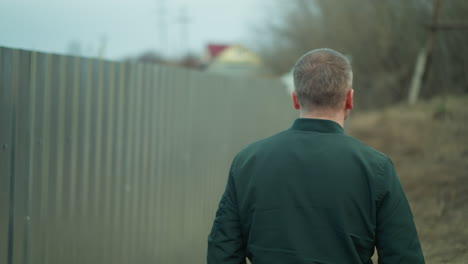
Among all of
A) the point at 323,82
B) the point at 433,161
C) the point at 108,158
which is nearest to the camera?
the point at 323,82

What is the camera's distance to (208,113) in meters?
5.43

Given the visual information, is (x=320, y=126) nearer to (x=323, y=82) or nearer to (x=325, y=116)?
(x=325, y=116)

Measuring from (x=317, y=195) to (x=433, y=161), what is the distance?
7.05 meters

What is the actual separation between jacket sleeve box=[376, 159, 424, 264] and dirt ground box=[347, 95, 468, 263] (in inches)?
92.0

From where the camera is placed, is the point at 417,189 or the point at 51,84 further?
the point at 417,189

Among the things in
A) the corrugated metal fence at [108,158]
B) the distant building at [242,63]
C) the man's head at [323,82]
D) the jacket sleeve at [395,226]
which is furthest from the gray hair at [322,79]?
the distant building at [242,63]

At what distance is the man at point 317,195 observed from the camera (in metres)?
1.97

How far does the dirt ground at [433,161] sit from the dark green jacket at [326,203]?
7.77 feet

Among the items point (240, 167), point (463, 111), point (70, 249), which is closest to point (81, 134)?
point (70, 249)

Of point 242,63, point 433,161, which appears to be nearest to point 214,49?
point 242,63

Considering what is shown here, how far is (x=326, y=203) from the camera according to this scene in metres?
1.98

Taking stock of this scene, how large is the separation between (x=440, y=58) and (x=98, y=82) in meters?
13.1

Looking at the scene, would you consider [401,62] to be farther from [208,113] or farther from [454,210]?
[208,113]

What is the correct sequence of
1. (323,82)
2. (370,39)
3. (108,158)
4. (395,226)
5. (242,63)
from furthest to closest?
(242,63) → (370,39) → (108,158) → (323,82) → (395,226)
